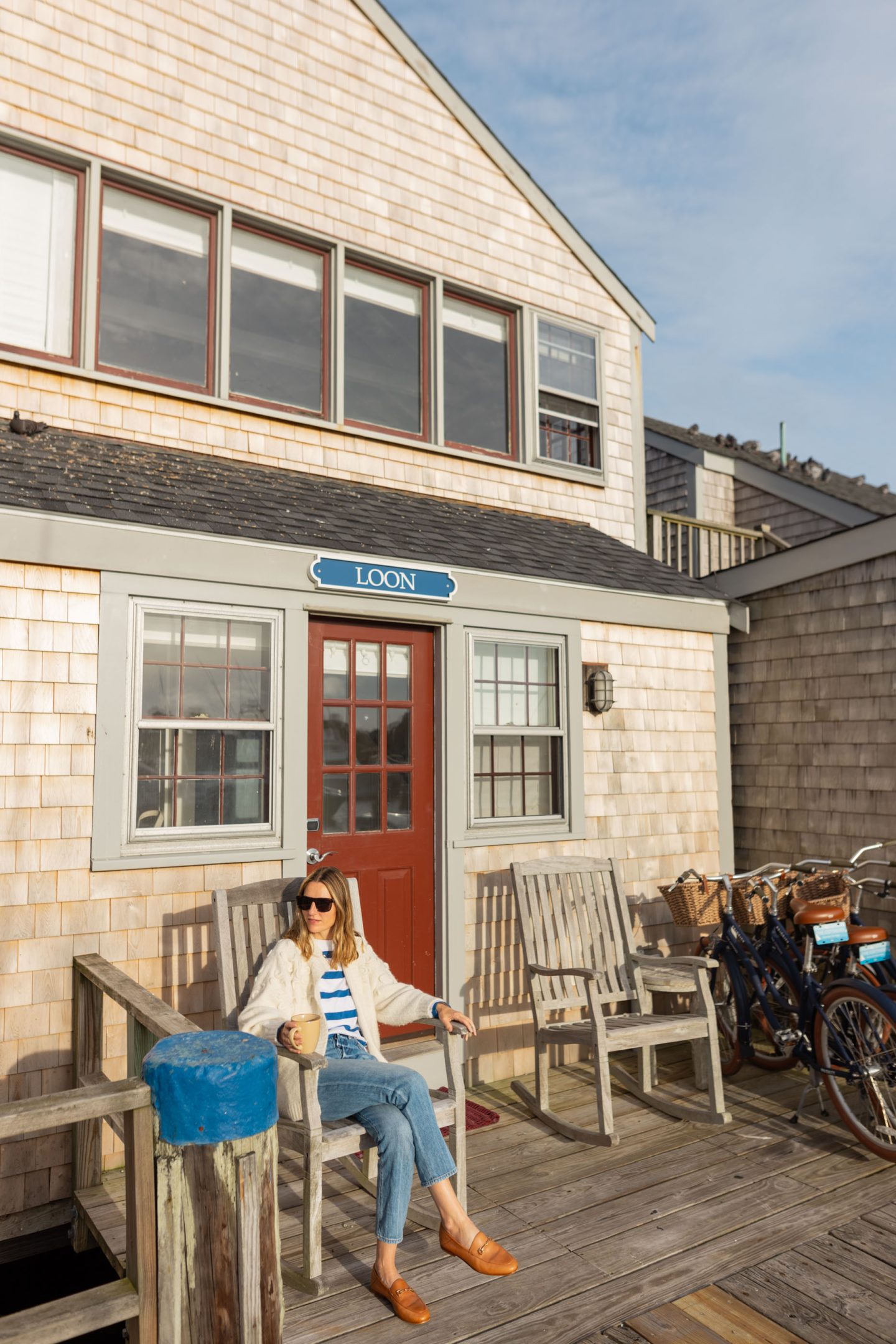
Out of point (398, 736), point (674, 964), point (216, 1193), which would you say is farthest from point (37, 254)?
point (674, 964)

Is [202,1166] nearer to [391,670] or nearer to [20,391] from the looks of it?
[391,670]

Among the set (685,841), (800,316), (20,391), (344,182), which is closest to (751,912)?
(685,841)

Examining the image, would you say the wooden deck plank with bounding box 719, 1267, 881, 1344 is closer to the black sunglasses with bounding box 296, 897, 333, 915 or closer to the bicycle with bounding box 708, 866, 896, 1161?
the bicycle with bounding box 708, 866, 896, 1161

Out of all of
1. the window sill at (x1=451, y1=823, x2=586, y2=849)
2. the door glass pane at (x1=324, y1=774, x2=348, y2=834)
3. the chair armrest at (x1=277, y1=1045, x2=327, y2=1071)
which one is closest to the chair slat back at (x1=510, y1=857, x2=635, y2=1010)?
the window sill at (x1=451, y1=823, x2=586, y2=849)

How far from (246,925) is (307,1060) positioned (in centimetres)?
128

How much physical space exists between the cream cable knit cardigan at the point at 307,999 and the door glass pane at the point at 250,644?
153 cm

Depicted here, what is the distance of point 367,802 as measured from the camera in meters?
5.28

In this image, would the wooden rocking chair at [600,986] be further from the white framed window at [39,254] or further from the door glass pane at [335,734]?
the white framed window at [39,254]

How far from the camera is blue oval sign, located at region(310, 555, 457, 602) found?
16.3ft

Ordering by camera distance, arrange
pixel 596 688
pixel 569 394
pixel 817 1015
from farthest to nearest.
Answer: pixel 569 394
pixel 596 688
pixel 817 1015

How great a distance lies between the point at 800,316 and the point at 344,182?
92.0 feet

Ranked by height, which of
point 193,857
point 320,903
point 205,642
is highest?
point 205,642

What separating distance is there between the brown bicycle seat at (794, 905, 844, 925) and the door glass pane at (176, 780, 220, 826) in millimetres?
2932

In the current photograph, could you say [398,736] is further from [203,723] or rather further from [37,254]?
[37,254]
